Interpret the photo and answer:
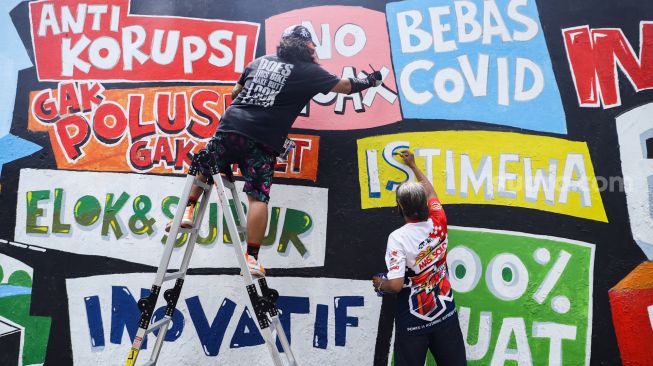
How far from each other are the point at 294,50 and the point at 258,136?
0.66 m

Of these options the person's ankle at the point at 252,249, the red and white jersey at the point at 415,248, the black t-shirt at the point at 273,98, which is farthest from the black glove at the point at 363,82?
the person's ankle at the point at 252,249

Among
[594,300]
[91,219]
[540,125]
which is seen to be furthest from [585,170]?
[91,219]

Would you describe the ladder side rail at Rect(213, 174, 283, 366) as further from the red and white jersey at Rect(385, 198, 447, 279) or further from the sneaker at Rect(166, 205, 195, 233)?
the red and white jersey at Rect(385, 198, 447, 279)

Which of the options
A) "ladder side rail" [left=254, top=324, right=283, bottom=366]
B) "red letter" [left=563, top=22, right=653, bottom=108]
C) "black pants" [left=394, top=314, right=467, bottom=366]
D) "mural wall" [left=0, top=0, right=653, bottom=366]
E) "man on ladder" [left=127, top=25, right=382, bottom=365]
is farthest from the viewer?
"red letter" [left=563, top=22, right=653, bottom=108]

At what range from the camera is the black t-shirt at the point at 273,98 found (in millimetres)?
3244

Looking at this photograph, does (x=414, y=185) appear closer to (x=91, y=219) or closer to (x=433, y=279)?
(x=433, y=279)

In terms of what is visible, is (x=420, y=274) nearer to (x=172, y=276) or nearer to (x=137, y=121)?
(x=172, y=276)

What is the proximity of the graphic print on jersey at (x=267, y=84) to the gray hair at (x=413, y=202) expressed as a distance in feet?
3.47

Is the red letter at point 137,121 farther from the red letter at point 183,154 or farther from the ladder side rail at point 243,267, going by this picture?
the ladder side rail at point 243,267

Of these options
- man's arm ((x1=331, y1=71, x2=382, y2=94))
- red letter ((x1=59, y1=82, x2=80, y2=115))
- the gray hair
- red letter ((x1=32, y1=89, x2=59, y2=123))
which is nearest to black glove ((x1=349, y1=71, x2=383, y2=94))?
man's arm ((x1=331, y1=71, x2=382, y2=94))

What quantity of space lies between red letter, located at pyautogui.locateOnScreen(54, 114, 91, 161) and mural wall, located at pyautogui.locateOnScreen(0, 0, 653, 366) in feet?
0.04

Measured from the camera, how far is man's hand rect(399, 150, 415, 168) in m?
3.78

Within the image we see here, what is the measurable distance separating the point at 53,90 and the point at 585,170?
430 centimetres

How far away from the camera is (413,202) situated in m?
3.09
